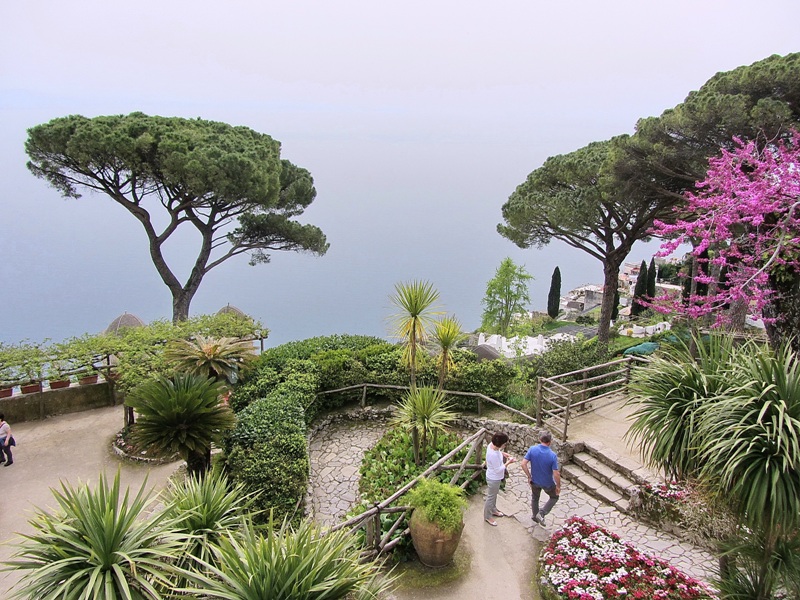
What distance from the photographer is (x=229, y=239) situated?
1744 centimetres

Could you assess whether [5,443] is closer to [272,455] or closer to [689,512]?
[272,455]

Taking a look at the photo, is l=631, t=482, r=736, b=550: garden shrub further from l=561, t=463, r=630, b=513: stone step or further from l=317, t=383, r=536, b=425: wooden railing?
l=317, t=383, r=536, b=425: wooden railing

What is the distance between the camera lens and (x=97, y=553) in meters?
3.49

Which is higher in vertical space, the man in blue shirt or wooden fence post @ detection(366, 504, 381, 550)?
the man in blue shirt

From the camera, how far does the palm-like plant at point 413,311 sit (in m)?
8.04

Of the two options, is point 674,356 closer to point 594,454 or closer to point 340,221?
point 594,454

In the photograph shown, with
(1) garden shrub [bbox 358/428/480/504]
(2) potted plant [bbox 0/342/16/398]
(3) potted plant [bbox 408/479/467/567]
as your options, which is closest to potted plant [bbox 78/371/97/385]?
(2) potted plant [bbox 0/342/16/398]

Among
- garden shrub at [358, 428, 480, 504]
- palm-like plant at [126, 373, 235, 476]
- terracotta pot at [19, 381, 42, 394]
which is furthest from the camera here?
terracotta pot at [19, 381, 42, 394]

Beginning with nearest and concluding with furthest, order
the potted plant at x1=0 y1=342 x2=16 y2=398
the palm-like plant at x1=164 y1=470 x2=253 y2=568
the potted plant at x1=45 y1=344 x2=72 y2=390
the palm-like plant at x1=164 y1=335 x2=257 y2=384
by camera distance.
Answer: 1. the palm-like plant at x1=164 y1=470 x2=253 y2=568
2. the palm-like plant at x1=164 y1=335 x2=257 y2=384
3. the potted plant at x1=0 y1=342 x2=16 y2=398
4. the potted plant at x1=45 y1=344 x2=72 y2=390

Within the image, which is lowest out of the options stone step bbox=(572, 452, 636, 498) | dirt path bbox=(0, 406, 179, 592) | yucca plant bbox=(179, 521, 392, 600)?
dirt path bbox=(0, 406, 179, 592)

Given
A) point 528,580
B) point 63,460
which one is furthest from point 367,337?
point 528,580

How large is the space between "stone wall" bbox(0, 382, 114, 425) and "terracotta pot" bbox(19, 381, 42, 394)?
7 cm

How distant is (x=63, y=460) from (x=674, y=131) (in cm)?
1407

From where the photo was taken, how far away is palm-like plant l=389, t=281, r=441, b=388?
316 inches
